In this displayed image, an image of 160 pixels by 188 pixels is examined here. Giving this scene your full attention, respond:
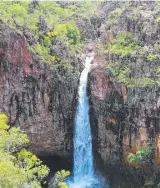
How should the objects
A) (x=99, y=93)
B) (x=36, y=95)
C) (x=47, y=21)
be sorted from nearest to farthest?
(x=36, y=95) → (x=99, y=93) → (x=47, y=21)

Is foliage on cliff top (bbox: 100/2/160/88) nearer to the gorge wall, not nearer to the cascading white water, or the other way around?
the gorge wall

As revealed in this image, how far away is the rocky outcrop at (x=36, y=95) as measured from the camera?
2373cm

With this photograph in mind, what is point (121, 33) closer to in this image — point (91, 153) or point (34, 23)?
point (34, 23)

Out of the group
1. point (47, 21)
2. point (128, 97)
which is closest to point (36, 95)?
point (128, 97)

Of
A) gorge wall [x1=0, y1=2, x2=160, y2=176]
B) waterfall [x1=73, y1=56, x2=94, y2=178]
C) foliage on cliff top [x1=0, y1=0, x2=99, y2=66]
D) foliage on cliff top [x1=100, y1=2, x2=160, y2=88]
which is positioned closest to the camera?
gorge wall [x1=0, y1=2, x2=160, y2=176]

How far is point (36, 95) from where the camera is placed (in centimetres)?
2444

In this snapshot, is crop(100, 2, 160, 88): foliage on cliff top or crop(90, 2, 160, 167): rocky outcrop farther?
crop(100, 2, 160, 88): foliage on cliff top

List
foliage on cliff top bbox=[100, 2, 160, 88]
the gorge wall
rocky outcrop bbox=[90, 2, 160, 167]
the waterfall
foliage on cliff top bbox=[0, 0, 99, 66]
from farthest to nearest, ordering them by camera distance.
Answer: the waterfall < foliage on cliff top bbox=[0, 0, 99, 66] < foliage on cliff top bbox=[100, 2, 160, 88] < the gorge wall < rocky outcrop bbox=[90, 2, 160, 167]

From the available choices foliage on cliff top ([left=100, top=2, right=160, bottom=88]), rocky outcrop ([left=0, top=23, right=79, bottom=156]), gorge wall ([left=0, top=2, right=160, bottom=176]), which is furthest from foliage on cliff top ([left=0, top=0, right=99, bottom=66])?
foliage on cliff top ([left=100, top=2, right=160, bottom=88])

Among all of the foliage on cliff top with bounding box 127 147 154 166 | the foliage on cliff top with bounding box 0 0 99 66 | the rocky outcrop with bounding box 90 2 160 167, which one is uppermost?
the foliage on cliff top with bounding box 0 0 99 66

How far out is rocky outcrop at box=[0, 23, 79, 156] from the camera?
77.9 ft

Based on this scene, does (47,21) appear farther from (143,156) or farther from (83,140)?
(143,156)

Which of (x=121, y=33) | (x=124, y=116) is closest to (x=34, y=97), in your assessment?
(x=124, y=116)

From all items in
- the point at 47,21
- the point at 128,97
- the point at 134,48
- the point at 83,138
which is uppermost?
the point at 47,21
